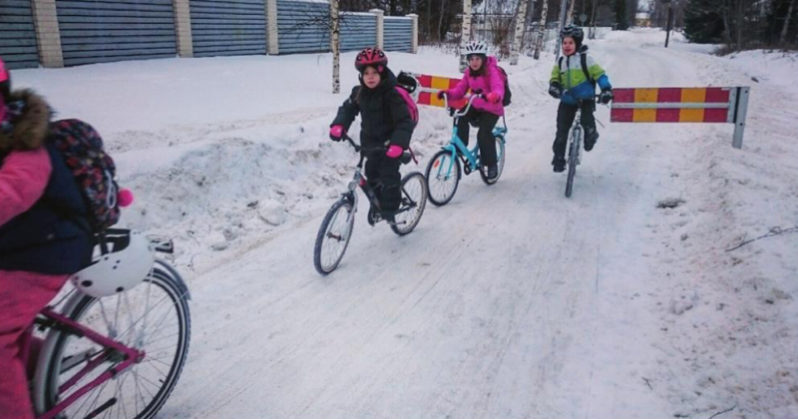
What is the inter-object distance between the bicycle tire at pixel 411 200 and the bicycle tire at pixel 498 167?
1659mm

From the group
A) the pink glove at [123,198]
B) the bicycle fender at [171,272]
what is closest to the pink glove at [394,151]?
the bicycle fender at [171,272]

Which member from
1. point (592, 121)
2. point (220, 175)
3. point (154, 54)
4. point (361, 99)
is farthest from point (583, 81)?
point (154, 54)

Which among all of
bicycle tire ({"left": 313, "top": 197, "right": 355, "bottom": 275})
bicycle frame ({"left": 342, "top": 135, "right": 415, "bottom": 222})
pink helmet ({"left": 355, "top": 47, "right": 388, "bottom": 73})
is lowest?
bicycle tire ({"left": 313, "top": 197, "right": 355, "bottom": 275})

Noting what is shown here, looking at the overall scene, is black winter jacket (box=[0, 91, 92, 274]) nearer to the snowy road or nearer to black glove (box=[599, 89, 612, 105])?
the snowy road

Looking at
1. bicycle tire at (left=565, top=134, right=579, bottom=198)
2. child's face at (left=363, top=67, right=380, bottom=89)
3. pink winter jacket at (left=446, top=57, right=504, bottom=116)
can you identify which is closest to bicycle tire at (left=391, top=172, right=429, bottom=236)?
child's face at (left=363, top=67, right=380, bottom=89)

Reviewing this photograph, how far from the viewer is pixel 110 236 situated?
2721 millimetres

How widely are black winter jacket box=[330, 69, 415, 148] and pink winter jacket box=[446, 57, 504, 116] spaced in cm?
225

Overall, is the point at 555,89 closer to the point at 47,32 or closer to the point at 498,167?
the point at 498,167

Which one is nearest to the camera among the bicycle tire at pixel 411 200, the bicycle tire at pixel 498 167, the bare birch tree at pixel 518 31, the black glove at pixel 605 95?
the bicycle tire at pixel 411 200

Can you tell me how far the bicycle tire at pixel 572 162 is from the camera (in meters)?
7.43

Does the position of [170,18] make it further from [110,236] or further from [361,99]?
[110,236]

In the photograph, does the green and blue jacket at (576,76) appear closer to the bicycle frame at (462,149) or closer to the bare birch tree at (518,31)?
the bicycle frame at (462,149)

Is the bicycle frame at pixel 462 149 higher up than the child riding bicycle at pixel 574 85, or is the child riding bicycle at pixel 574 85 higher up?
the child riding bicycle at pixel 574 85

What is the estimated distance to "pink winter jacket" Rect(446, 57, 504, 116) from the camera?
7.19m
